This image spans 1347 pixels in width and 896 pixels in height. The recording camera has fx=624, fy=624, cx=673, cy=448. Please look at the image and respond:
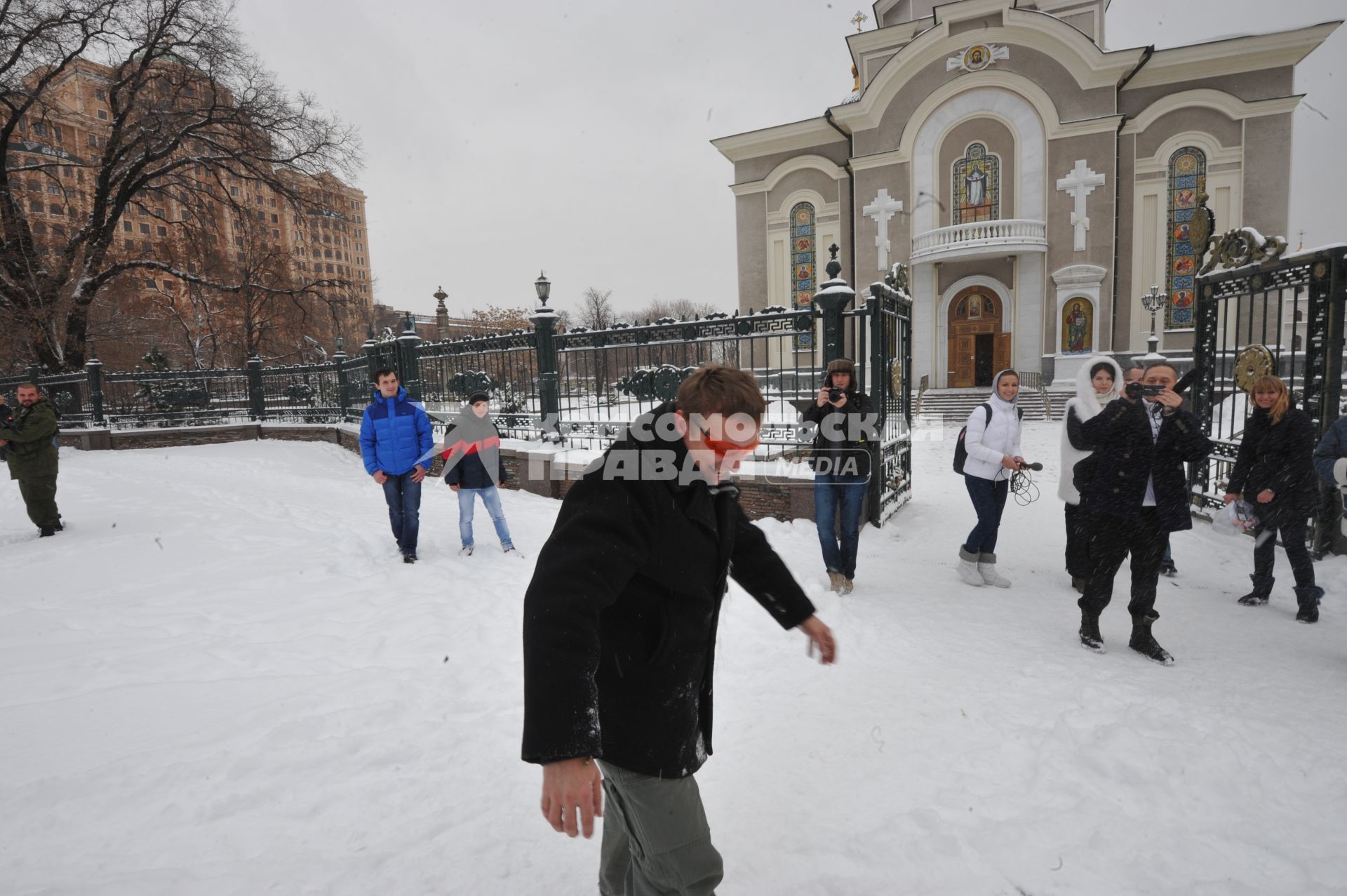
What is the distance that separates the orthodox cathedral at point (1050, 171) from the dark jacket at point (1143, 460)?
20745 millimetres

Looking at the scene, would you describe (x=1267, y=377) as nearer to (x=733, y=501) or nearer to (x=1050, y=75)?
(x=733, y=501)

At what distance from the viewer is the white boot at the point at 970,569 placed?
5.73 meters

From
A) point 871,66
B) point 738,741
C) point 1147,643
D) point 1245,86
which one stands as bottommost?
point 738,741

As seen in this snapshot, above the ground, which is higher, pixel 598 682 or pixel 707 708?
pixel 598 682

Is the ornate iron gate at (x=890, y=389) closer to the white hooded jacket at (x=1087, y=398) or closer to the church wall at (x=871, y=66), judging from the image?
the white hooded jacket at (x=1087, y=398)

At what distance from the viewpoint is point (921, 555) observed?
6555 millimetres

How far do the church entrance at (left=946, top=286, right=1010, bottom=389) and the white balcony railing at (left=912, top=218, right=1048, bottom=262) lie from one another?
7.23 feet

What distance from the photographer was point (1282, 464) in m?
4.72

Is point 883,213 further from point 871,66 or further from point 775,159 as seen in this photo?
point 871,66

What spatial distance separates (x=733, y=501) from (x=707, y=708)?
0.69 metres

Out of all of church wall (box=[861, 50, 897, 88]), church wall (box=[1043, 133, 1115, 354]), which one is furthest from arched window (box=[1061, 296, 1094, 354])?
church wall (box=[861, 50, 897, 88])

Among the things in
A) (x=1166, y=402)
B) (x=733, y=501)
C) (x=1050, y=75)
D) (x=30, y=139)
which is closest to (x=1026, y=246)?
(x=1050, y=75)

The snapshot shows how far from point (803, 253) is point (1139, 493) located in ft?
82.5

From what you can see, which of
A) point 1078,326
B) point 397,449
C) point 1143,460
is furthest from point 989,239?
point 397,449
